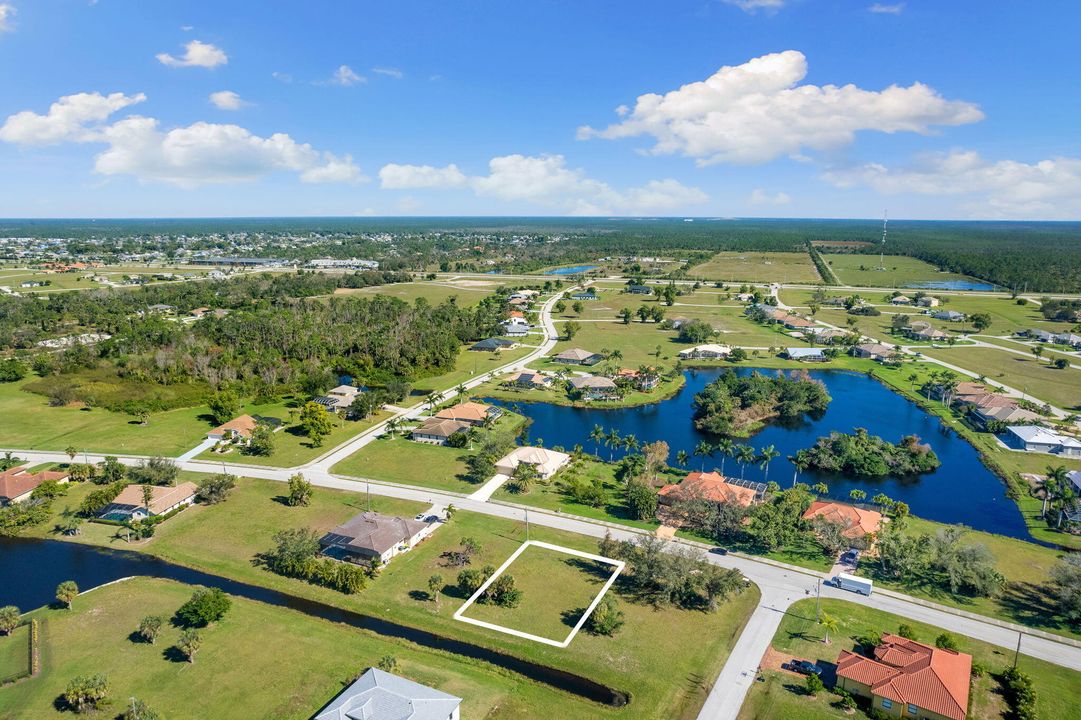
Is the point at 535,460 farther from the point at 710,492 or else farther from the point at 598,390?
the point at 598,390

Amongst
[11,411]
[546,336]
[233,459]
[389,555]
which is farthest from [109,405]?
[546,336]

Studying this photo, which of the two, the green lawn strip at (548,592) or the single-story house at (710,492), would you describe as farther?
the single-story house at (710,492)

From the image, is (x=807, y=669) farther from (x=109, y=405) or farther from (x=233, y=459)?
(x=109, y=405)

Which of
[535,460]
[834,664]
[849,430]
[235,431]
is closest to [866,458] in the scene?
[849,430]

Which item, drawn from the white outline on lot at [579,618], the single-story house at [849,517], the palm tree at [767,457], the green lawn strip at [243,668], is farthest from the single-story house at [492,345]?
the green lawn strip at [243,668]

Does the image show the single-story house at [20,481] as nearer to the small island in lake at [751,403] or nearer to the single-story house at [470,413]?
the single-story house at [470,413]

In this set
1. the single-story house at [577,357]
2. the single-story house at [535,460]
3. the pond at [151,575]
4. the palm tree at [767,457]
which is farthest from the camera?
the single-story house at [577,357]
